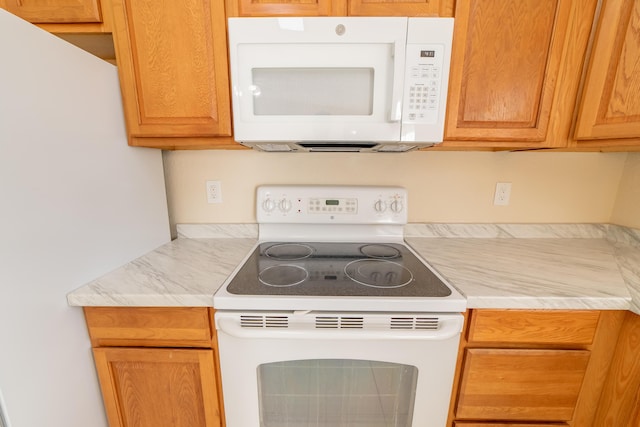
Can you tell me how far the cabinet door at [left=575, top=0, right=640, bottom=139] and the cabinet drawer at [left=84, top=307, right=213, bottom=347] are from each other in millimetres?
1497

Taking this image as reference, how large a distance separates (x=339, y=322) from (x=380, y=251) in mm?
478

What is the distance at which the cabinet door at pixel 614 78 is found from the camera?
856 mm

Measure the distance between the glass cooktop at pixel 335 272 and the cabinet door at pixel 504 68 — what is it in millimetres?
534

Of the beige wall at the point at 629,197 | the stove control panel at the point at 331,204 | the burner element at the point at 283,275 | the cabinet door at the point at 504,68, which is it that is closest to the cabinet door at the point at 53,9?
the stove control panel at the point at 331,204

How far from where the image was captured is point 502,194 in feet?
4.31

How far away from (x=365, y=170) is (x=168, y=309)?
1002 millimetres

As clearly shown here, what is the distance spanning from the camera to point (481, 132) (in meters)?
0.97

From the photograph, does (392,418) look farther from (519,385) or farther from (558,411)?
(558,411)

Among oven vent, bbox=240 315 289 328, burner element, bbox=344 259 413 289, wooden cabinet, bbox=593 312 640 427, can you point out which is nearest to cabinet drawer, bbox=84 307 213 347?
oven vent, bbox=240 315 289 328

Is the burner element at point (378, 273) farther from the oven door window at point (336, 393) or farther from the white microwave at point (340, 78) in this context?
the white microwave at point (340, 78)

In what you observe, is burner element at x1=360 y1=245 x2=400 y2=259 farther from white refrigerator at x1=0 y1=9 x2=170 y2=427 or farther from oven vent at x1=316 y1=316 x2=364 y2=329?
white refrigerator at x1=0 y1=9 x2=170 y2=427

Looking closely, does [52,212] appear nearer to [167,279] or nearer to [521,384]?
[167,279]

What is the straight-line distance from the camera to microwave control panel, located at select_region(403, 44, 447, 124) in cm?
83

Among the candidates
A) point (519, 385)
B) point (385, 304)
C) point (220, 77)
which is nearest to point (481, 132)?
point (385, 304)
